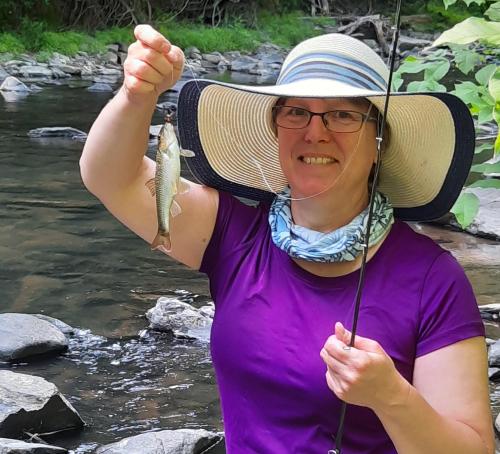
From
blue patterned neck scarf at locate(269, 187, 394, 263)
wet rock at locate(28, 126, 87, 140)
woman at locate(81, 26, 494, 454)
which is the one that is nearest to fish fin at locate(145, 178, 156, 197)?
woman at locate(81, 26, 494, 454)

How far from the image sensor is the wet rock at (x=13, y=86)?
17281 millimetres

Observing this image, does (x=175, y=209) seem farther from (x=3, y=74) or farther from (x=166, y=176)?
(x=3, y=74)

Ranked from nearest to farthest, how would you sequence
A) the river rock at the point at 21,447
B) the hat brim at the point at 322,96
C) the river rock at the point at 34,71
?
the hat brim at the point at 322,96 → the river rock at the point at 21,447 → the river rock at the point at 34,71

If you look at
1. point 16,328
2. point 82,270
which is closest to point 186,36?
point 82,270

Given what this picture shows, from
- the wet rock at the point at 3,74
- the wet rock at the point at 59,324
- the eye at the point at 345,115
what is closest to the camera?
the eye at the point at 345,115

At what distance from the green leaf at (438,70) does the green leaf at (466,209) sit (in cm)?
42

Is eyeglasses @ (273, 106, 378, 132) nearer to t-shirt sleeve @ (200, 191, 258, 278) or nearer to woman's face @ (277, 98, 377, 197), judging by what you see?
woman's face @ (277, 98, 377, 197)

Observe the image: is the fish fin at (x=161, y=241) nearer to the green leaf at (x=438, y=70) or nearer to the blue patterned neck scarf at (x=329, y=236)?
the blue patterned neck scarf at (x=329, y=236)

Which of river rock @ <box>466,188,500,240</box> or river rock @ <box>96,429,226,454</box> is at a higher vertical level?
river rock @ <box>96,429,226,454</box>

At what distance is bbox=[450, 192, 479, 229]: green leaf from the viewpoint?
9.56 feet

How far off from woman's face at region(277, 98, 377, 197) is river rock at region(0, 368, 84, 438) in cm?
287


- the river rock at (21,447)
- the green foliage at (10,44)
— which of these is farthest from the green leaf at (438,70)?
the green foliage at (10,44)

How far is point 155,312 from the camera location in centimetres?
625

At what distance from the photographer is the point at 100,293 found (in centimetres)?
694
